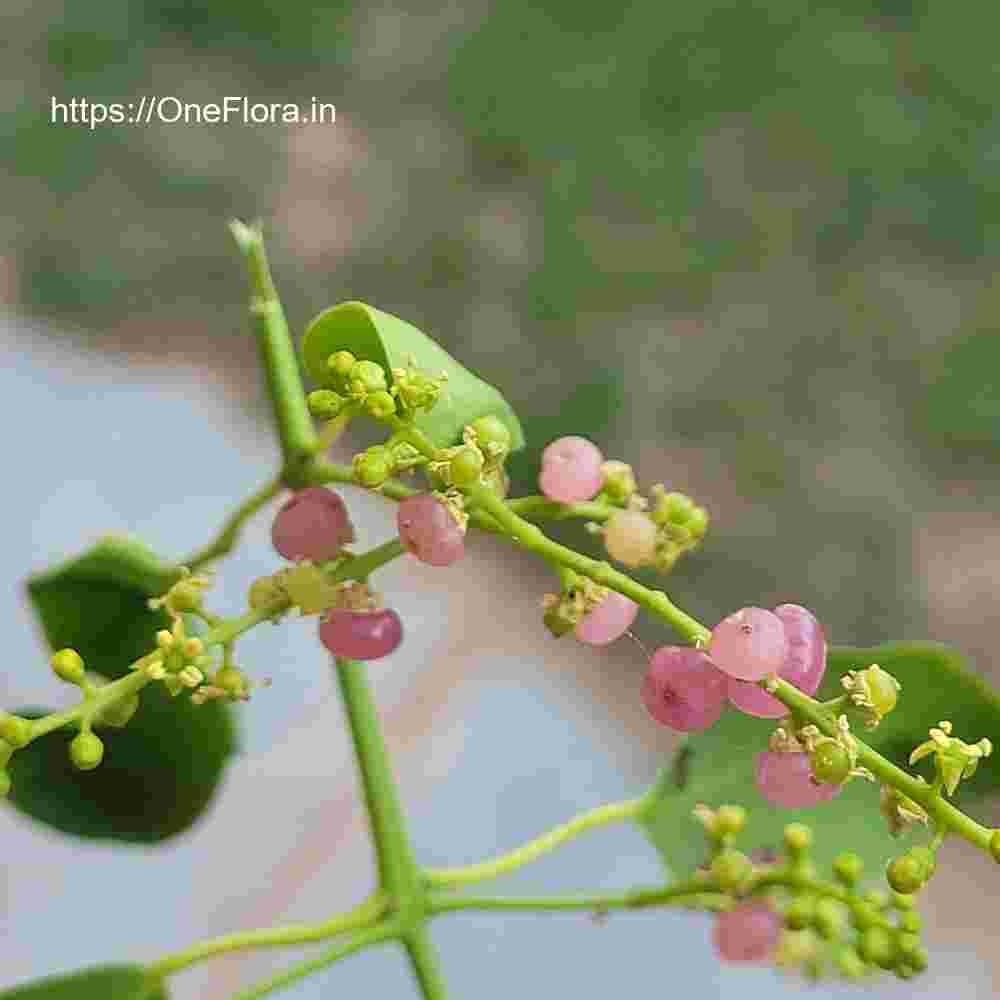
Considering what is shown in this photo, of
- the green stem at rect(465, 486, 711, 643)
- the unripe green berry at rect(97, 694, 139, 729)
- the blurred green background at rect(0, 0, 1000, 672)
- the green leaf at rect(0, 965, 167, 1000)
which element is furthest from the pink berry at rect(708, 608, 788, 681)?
the blurred green background at rect(0, 0, 1000, 672)

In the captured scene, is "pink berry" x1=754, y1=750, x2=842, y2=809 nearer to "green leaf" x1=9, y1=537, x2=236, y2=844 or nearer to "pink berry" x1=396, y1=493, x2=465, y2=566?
"pink berry" x1=396, y1=493, x2=465, y2=566

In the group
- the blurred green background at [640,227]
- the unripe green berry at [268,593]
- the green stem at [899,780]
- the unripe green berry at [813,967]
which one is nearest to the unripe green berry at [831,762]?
the green stem at [899,780]

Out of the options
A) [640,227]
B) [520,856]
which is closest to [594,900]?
[520,856]

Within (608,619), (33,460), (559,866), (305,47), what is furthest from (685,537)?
(305,47)

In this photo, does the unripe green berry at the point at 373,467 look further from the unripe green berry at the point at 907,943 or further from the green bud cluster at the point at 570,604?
the unripe green berry at the point at 907,943

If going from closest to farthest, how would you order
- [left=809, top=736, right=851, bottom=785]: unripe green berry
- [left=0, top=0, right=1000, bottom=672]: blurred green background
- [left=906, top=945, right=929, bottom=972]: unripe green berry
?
[left=809, top=736, right=851, bottom=785]: unripe green berry, [left=906, top=945, right=929, bottom=972]: unripe green berry, [left=0, top=0, right=1000, bottom=672]: blurred green background

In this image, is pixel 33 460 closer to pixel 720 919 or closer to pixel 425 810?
pixel 425 810

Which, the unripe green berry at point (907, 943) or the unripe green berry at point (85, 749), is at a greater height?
the unripe green berry at point (85, 749)
